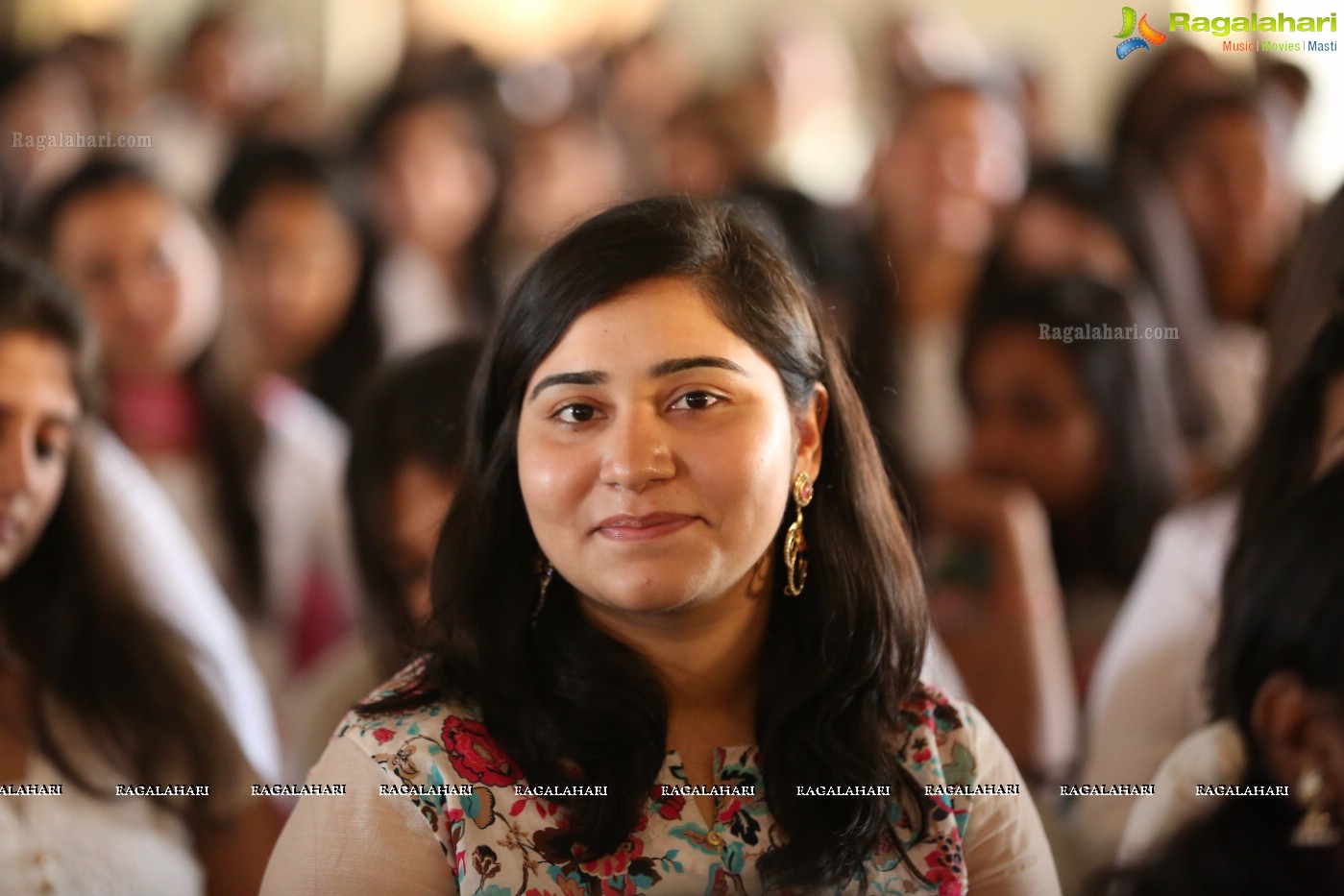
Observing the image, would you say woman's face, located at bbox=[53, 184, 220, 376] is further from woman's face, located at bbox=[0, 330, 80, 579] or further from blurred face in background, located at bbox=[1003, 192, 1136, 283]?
blurred face in background, located at bbox=[1003, 192, 1136, 283]

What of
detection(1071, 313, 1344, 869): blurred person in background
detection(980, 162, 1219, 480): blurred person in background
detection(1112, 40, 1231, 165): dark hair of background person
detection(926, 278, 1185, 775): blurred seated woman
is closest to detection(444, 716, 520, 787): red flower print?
detection(1071, 313, 1344, 869): blurred person in background

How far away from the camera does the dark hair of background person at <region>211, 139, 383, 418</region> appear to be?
3.06 meters

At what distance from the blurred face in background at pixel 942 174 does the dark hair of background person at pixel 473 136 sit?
0.99 m

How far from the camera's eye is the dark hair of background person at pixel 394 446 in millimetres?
1763

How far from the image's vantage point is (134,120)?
4.44m

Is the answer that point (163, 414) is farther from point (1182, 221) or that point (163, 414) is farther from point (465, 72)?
point (465, 72)

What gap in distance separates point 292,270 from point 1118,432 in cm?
174

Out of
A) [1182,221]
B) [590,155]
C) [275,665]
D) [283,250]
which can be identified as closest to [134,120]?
[590,155]

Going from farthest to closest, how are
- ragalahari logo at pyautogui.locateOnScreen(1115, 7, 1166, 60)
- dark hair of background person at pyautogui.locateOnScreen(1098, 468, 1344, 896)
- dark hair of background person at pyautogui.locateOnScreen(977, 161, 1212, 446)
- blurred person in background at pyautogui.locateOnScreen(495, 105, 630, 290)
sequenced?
blurred person in background at pyautogui.locateOnScreen(495, 105, 630, 290), dark hair of background person at pyautogui.locateOnScreen(977, 161, 1212, 446), ragalahari logo at pyautogui.locateOnScreen(1115, 7, 1166, 60), dark hair of background person at pyautogui.locateOnScreen(1098, 468, 1344, 896)

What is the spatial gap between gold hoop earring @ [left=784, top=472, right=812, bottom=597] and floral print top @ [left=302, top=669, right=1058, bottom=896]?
0.16 m

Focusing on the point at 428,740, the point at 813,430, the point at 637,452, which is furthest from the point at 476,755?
the point at 813,430

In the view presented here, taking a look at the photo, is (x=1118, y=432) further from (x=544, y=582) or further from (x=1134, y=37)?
(x=544, y=582)

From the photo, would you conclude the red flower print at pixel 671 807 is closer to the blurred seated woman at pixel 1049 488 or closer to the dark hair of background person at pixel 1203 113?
the blurred seated woman at pixel 1049 488

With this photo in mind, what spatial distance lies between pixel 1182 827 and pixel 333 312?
2.41 meters
